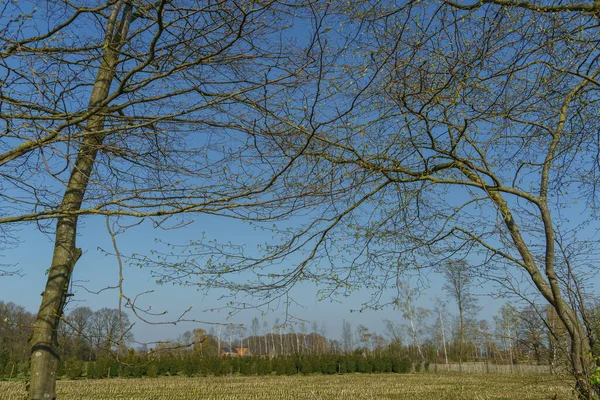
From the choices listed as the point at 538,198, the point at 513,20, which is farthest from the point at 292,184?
the point at 538,198

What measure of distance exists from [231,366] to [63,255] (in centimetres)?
3276

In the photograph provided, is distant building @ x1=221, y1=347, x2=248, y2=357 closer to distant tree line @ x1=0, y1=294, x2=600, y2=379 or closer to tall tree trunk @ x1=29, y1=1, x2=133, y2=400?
distant tree line @ x1=0, y1=294, x2=600, y2=379

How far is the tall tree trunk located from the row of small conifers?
93.5 ft

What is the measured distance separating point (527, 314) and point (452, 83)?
7.71 feet

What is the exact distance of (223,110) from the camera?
2947 millimetres

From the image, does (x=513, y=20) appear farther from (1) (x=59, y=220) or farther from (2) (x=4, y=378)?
(2) (x=4, y=378)

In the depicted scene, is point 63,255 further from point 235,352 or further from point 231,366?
point 235,352

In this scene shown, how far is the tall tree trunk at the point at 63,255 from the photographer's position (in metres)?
2.87

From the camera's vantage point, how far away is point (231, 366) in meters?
33.5

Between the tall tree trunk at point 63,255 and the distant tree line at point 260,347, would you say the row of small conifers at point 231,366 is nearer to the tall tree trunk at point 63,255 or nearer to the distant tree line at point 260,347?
the distant tree line at point 260,347

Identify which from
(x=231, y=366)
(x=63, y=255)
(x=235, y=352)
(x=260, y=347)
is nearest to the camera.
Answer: (x=63, y=255)

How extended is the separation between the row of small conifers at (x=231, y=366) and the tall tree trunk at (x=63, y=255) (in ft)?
93.5

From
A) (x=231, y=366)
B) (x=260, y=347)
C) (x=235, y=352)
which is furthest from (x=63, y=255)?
(x=260, y=347)

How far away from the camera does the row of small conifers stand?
96.5 feet
